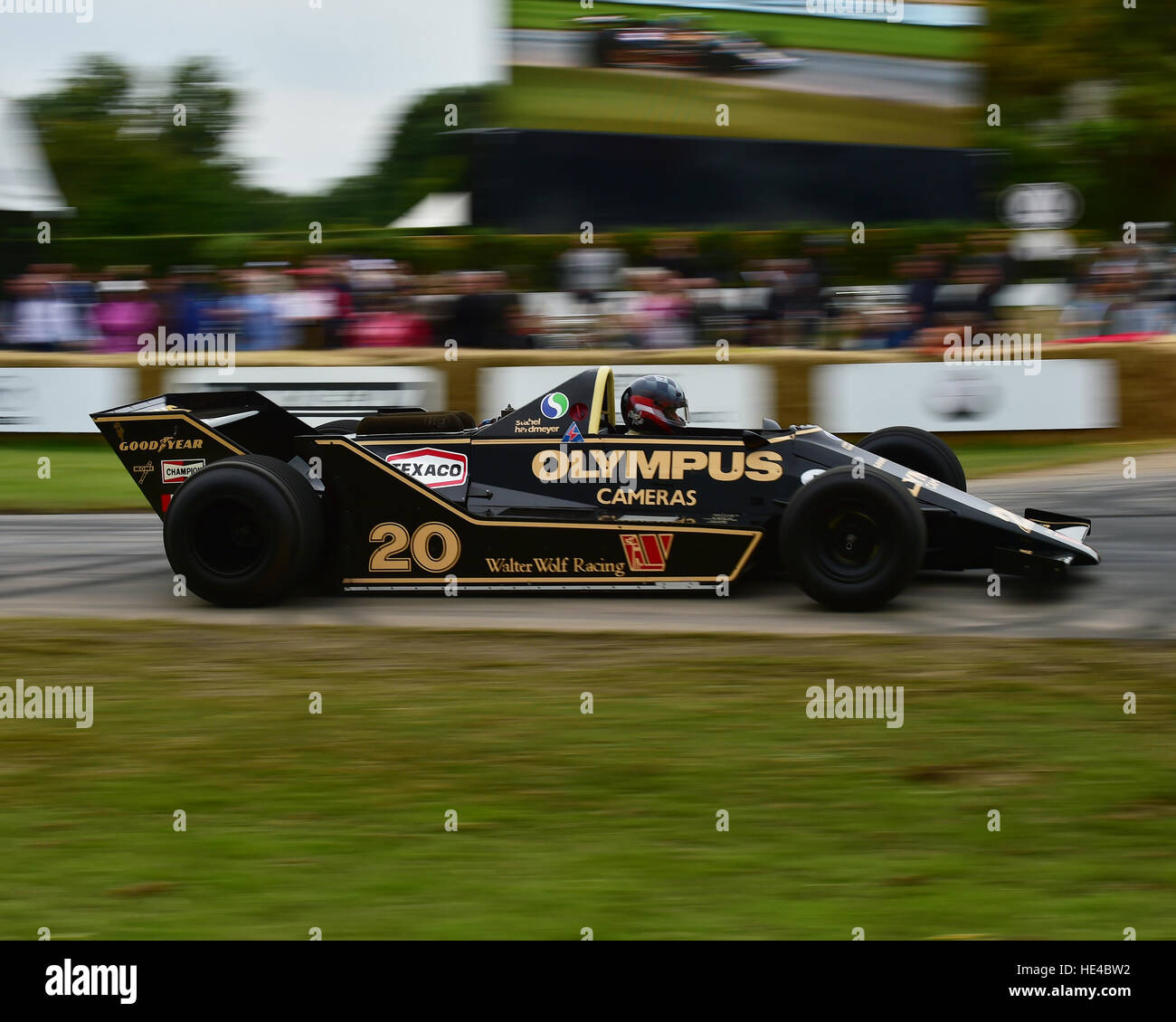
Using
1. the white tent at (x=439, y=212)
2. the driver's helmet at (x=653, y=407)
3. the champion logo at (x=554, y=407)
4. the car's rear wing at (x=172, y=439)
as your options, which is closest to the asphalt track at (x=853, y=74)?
the white tent at (x=439, y=212)

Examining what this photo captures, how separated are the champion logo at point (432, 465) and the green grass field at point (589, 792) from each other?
45.5 inches

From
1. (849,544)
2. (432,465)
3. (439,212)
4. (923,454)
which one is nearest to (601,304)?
(923,454)

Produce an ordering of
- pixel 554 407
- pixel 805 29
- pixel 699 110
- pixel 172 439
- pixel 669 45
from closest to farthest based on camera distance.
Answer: pixel 554 407
pixel 172 439
pixel 669 45
pixel 805 29
pixel 699 110

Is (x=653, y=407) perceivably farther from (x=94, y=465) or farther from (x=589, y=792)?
(x=94, y=465)

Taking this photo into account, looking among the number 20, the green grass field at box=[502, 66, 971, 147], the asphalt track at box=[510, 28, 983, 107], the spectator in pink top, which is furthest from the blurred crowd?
the number 20

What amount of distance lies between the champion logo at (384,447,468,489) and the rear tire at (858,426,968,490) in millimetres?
2524

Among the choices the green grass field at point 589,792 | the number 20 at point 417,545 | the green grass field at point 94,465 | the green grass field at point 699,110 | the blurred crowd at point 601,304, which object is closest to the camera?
the green grass field at point 589,792

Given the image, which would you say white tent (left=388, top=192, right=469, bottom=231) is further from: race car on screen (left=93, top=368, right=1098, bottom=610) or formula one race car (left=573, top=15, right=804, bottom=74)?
race car on screen (left=93, top=368, right=1098, bottom=610)

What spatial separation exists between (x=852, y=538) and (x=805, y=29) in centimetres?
1451

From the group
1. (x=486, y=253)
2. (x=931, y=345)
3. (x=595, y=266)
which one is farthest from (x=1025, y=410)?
(x=486, y=253)

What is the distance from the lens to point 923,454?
878 cm

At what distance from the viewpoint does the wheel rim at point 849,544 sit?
716 centimetres

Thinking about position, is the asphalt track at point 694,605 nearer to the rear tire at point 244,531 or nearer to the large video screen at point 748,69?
the rear tire at point 244,531

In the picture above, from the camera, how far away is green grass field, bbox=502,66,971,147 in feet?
64.7
